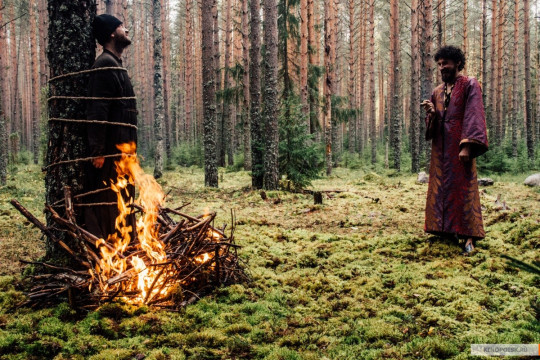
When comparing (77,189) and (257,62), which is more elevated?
(257,62)

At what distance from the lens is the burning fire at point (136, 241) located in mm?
3146

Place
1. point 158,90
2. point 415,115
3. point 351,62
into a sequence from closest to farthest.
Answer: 1. point 158,90
2. point 415,115
3. point 351,62

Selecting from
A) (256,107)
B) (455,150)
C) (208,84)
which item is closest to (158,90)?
(208,84)

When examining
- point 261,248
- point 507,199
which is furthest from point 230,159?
point 261,248

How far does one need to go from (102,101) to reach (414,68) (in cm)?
1765

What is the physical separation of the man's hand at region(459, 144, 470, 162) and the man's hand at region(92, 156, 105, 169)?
4052 millimetres

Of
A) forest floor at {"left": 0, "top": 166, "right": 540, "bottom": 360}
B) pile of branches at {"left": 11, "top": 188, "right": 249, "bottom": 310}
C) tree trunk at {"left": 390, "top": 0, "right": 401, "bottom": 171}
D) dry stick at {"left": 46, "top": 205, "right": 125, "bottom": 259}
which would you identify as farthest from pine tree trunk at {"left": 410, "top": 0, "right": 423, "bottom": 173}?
dry stick at {"left": 46, "top": 205, "right": 125, "bottom": 259}

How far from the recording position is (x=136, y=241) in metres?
3.62

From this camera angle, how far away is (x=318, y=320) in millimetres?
3035

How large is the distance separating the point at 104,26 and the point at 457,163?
14.3 ft

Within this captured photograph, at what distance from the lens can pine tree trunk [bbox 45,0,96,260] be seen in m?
3.40

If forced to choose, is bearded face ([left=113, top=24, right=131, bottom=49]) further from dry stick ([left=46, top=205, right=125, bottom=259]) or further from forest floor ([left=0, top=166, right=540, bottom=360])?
forest floor ([left=0, top=166, right=540, bottom=360])

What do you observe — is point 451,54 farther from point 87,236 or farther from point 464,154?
point 87,236

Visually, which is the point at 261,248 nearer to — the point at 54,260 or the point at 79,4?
the point at 54,260
